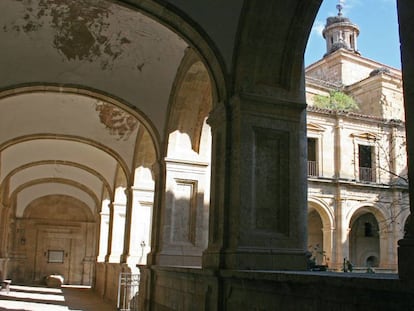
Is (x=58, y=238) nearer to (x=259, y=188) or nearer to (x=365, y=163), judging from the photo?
(x=365, y=163)

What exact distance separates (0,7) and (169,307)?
5.35 meters

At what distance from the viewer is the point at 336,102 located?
26.2 metres

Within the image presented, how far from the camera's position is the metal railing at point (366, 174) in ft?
76.1

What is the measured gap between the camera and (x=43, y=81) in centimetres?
1011

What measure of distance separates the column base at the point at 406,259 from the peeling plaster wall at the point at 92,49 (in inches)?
250

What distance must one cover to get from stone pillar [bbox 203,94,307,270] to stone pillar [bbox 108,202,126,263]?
10.3m

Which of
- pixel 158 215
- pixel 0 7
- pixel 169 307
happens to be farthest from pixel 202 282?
pixel 0 7

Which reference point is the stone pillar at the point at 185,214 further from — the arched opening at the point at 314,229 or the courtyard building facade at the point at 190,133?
the arched opening at the point at 314,229

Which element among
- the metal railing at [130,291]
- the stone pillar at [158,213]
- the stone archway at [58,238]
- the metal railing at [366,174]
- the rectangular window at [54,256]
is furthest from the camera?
the rectangular window at [54,256]


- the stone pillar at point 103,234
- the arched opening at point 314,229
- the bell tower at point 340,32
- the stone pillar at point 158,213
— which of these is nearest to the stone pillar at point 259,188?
the stone pillar at point 158,213

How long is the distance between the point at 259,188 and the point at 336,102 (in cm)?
2128

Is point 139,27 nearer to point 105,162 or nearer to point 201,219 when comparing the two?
point 201,219

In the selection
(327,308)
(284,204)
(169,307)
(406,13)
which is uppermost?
(406,13)

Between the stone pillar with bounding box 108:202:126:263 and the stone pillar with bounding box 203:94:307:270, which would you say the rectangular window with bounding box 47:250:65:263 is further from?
the stone pillar with bounding box 203:94:307:270
